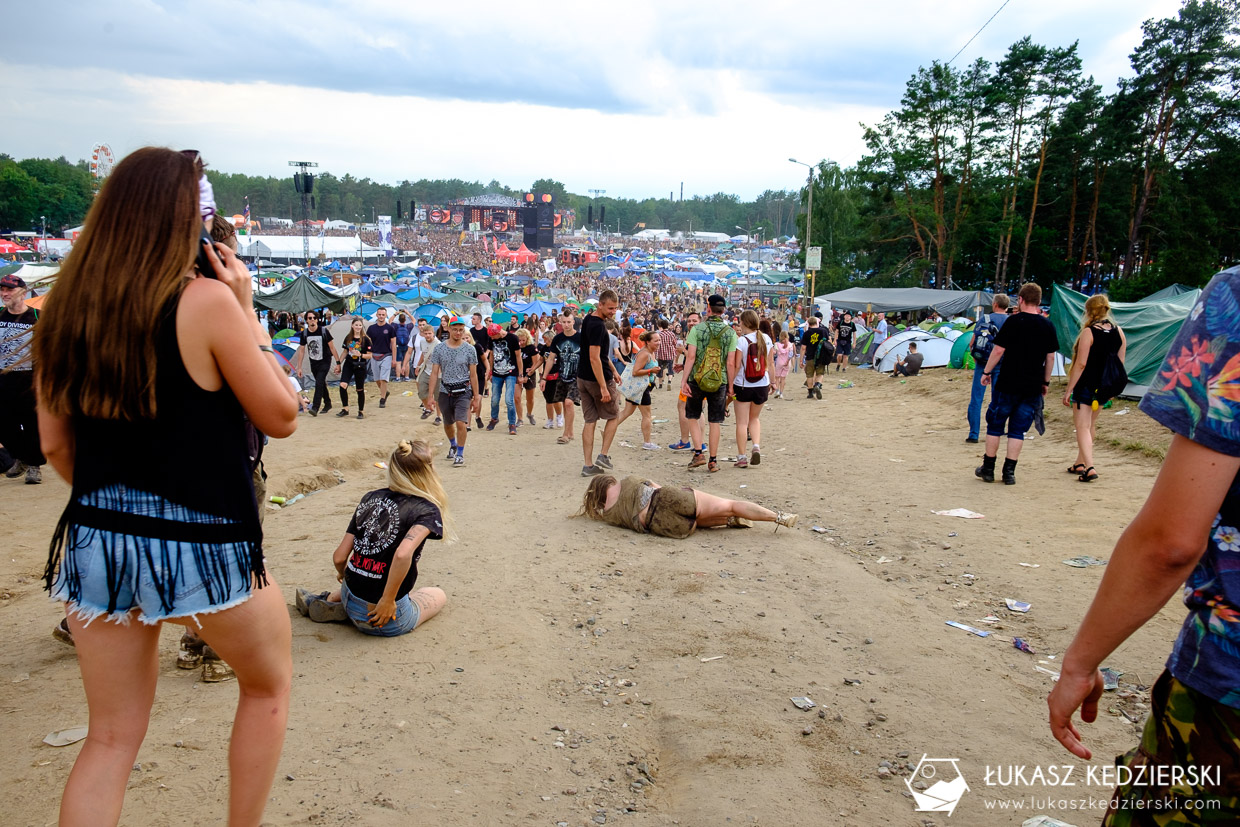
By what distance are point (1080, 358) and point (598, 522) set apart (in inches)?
192

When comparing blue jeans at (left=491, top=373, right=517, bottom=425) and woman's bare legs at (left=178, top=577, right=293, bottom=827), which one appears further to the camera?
blue jeans at (left=491, top=373, right=517, bottom=425)

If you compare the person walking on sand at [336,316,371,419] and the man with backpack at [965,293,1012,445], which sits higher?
the man with backpack at [965,293,1012,445]

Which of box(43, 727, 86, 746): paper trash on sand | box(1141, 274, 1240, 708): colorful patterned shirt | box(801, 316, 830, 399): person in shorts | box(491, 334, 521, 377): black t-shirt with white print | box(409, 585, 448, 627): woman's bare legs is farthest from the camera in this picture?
box(801, 316, 830, 399): person in shorts

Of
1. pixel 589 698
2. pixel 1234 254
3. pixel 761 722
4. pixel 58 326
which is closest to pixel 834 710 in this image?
pixel 761 722

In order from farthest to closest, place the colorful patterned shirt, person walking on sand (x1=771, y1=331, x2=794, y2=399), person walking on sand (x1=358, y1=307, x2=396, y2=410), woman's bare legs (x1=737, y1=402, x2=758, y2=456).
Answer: person walking on sand (x1=771, y1=331, x2=794, y2=399), person walking on sand (x1=358, y1=307, x2=396, y2=410), woman's bare legs (x1=737, y1=402, x2=758, y2=456), the colorful patterned shirt

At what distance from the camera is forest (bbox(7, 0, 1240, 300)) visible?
28422 millimetres

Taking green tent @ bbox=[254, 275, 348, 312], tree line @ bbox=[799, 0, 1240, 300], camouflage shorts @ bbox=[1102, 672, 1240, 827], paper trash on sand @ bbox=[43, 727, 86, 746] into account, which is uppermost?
tree line @ bbox=[799, 0, 1240, 300]

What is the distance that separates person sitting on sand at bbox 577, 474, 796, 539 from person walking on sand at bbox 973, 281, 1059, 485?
2866 mm

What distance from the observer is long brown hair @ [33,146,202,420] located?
1.70 metres

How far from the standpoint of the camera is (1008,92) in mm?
35250

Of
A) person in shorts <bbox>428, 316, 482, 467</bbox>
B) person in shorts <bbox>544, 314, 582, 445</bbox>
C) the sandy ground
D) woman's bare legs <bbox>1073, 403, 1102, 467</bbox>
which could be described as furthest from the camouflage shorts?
person in shorts <bbox>544, 314, 582, 445</bbox>

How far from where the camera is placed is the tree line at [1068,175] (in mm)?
28422

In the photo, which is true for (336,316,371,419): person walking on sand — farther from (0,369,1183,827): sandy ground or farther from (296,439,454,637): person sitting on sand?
(296,439,454,637): person sitting on sand

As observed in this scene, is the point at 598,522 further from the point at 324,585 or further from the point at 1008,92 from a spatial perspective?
→ the point at 1008,92
